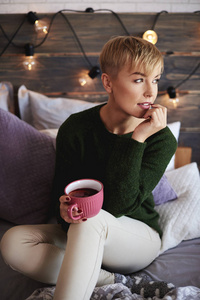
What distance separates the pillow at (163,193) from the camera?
4.82ft

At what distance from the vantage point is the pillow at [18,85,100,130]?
1.85 meters

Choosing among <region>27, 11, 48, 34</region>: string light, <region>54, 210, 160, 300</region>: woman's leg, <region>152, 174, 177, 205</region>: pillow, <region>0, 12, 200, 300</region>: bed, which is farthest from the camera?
<region>27, 11, 48, 34</region>: string light

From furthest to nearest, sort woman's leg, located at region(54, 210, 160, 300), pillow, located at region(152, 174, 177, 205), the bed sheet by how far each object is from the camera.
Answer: pillow, located at region(152, 174, 177, 205), the bed sheet, woman's leg, located at region(54, 210, 160, 300)

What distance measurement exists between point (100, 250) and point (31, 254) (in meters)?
0.27

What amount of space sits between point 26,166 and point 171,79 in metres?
1.09

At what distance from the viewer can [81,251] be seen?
0.95 metres

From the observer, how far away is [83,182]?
100cm

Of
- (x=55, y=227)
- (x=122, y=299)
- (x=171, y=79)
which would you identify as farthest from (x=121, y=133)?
(x=171, y=79)

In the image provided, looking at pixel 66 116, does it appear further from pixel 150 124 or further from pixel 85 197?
pixel 85 197

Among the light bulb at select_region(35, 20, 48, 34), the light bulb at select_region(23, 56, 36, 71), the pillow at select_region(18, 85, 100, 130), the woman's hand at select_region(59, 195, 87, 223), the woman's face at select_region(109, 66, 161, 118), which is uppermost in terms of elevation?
the light bulb at select_region(35, 20, 48, 34)

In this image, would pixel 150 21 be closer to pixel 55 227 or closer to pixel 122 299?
pixel 55 227

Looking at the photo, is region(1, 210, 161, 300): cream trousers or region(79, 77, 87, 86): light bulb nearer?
region(1, 210, 161, 300): cream trousers

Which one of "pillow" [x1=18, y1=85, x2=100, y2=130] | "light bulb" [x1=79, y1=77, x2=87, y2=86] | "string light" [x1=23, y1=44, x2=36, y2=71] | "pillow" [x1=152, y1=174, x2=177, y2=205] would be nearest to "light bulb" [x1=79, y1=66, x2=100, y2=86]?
"light bulb" [x1=79, y1=77, x2=87, y2=86]

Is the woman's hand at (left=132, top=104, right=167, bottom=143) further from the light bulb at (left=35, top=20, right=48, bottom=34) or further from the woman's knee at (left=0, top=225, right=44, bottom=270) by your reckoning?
the light bulb at (left=35, top=20, right=48, bottom=34)
